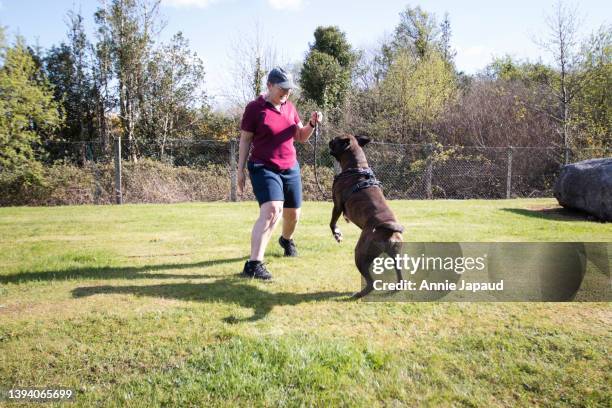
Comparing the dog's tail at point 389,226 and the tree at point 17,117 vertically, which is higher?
the tree at point 17,117

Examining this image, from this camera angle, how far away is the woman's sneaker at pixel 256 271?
3.67 m

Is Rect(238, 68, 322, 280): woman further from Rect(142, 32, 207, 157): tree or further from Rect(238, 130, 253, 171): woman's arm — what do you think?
Rect(142, 32, 207, 157): tree

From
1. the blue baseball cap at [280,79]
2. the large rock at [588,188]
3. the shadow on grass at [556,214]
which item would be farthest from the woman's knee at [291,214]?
the large rock at [588,188]

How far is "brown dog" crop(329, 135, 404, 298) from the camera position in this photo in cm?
316

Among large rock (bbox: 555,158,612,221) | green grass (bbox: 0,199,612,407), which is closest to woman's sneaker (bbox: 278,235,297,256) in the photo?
green grass (bbox: 0,199,612,407)

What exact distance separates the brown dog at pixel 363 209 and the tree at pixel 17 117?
32.7ft

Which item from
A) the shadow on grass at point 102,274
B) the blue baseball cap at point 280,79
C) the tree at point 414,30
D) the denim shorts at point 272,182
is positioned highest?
the tree at point 414,30

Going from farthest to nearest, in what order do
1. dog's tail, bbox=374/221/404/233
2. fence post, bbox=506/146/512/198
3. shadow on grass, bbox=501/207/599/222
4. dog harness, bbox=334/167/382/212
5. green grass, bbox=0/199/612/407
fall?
fence post, bbox=506/146/512/198, shadow on grass, bbox=501/207/599/222, dog harness, bbox=334/167/382/212, dog's tail, bbox=374/221/404/233, green grass, bbox=0/199/612/407

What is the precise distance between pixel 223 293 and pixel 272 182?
1087 mm

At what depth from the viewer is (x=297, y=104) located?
17500mm

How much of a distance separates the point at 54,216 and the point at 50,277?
4.86 m

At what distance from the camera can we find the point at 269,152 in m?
3.83

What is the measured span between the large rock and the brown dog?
5663 millimetres

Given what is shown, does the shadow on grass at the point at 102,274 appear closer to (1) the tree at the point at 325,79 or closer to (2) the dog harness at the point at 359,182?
(2) the dog harness at the point at 359,182
